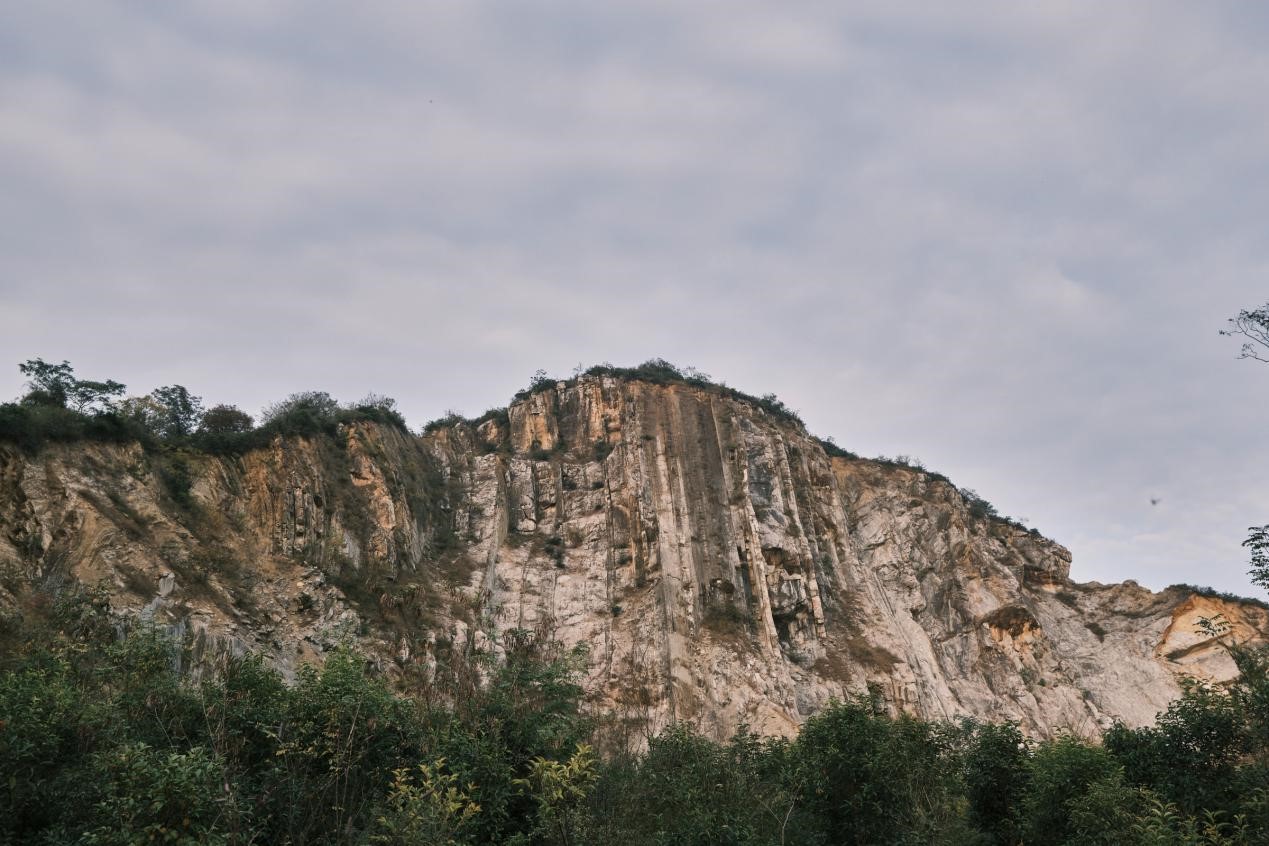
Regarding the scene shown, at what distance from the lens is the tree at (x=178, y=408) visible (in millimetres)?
40000

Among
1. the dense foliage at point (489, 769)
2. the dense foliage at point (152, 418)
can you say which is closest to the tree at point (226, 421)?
the dense foliage at point (152, 418)

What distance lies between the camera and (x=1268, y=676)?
15789 mm

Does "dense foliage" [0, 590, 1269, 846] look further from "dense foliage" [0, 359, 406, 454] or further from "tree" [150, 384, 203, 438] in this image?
"tree" [150, 384, 203, 438]

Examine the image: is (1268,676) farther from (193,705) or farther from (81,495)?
(81,495)

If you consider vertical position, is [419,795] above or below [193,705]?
below

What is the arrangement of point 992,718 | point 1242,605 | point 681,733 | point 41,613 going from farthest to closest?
point 1242,605 < point 992,718 < point 681,733 < point 41,613

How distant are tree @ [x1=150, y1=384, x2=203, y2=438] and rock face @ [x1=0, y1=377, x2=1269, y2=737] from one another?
869 centimetres

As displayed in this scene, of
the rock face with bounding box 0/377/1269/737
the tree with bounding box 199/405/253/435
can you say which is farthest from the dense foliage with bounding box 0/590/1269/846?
the tree with bounding box 199/405/253/435

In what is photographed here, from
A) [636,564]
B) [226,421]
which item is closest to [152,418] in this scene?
[226,421]

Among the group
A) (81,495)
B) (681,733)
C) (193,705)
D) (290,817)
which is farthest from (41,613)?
(681,733)

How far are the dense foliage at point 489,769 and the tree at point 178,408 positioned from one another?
837 inches

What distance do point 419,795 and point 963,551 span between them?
155 feet

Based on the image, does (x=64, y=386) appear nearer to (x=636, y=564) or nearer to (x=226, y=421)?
(x=226, y=421)

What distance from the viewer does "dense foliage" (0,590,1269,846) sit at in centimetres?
1057
